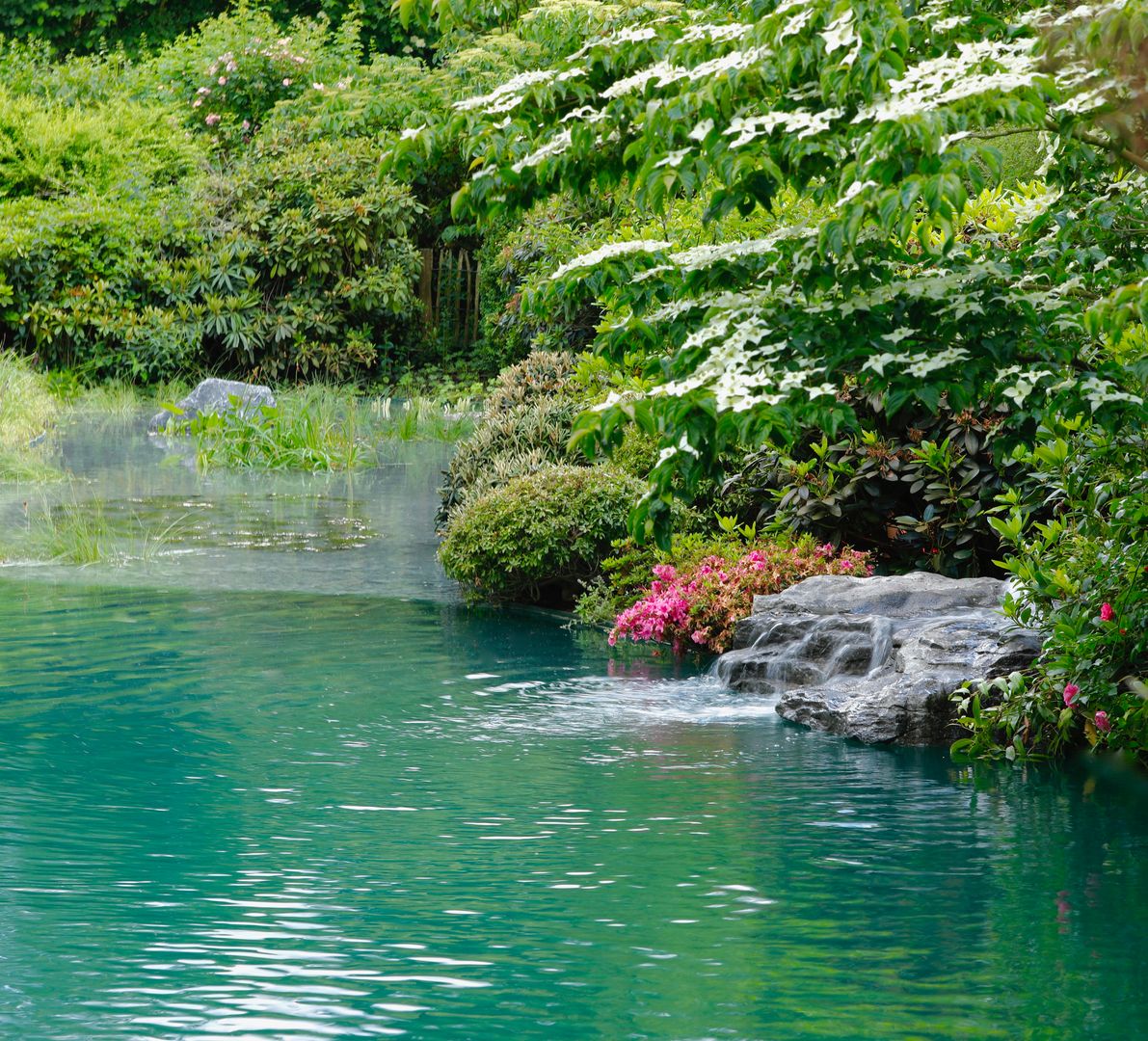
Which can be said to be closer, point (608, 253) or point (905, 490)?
point (608, 253)

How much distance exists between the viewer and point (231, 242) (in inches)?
830

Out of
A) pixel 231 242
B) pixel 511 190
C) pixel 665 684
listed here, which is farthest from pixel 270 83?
pixel 511 190

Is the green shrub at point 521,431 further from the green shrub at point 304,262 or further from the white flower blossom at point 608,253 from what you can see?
the green shrub at point 304,262

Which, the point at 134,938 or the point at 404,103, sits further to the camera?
the point at 404,103

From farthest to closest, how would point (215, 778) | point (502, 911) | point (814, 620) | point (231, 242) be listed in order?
1. point (231, 242)
2. point (814, 620)
3. point (215, 778)
4. point (502, 911)

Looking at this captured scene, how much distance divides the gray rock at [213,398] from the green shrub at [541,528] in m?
7.79

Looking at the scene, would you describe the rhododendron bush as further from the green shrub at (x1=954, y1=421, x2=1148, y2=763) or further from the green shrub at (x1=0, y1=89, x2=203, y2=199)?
the green shrub at (x1=0, y1=89, x2=203, y2=199)

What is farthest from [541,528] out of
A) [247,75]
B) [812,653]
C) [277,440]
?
[247,75]

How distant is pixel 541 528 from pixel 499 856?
430 centimetres

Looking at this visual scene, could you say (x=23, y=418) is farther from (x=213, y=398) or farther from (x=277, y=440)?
(x=277, y=440)

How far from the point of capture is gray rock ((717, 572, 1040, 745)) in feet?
23.2

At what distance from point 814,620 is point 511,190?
3.37 m

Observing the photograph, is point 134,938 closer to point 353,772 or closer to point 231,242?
point 353,772

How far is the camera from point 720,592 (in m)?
9.00
